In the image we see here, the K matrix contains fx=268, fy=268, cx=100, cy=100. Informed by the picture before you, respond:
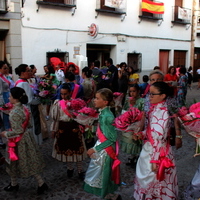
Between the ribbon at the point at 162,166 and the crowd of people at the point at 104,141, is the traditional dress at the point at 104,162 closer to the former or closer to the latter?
the crowd of people at the point at 104,141

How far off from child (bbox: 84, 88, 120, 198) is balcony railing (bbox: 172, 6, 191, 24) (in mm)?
15887

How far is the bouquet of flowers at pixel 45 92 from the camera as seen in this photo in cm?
507

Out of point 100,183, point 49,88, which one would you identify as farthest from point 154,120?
point 49,88

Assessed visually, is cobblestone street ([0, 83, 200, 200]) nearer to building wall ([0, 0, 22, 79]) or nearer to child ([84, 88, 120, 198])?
child ([84, 88, 120, 198])

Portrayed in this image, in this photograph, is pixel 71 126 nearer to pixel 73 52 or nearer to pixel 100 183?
pixel 100 183

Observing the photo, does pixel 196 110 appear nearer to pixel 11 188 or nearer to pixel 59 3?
pixel 11 188

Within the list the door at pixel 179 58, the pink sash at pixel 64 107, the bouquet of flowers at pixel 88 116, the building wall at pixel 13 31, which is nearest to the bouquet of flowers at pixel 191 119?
the bouquet of flowers at pixel 88 116

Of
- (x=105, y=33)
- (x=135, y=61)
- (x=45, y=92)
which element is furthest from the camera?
(x=135, y=61)

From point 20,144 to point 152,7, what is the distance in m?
14.0

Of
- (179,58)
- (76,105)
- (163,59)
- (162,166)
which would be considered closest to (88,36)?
(163,59)

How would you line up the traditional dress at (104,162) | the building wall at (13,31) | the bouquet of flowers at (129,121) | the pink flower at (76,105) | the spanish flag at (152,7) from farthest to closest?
the spanish flag at (152,7)
the building wall at (13,31)
the pink flower at (76,105)
the traditional dress at (104,162)
the bouquet of flowers at (129,121)

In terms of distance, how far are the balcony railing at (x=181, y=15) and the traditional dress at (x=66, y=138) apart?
15.3 metres

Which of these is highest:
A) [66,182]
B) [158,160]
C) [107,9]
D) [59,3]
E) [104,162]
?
[107,9]

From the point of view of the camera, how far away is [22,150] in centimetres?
356
